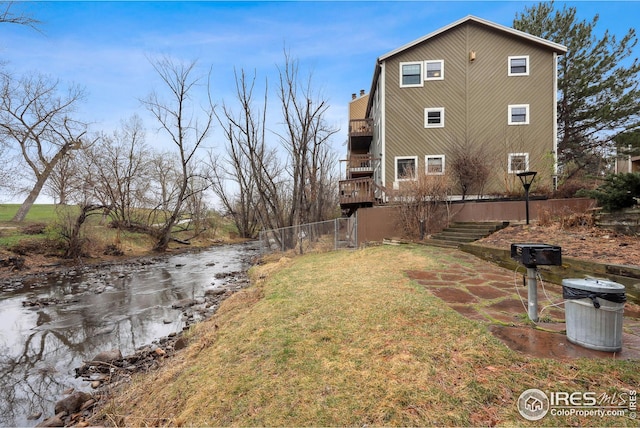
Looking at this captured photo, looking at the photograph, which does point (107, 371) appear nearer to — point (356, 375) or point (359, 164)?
point (356, 375)

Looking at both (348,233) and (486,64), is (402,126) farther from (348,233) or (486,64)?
(348,233)

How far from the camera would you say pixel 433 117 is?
16.3 meters

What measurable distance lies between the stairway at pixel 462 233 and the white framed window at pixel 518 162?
5517 mm

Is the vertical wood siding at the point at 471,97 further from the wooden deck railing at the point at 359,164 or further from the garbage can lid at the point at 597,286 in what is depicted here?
the garbage can lid at the point at 597,286

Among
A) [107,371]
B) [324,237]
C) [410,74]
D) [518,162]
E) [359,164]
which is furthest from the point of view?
[359,164]

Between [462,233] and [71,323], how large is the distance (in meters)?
11.9

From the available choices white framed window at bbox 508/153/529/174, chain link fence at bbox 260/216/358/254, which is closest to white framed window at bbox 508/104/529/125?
white framed window at bbox 508/153/529/174

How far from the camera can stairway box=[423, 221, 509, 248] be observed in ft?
33.1

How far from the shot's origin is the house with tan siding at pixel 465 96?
1578 centimetres

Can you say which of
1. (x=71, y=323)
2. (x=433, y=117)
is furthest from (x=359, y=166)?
(x=71, y=323)

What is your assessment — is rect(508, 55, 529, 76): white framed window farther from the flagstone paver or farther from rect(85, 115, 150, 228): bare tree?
rect(85, 115, 150, 228): bare tree

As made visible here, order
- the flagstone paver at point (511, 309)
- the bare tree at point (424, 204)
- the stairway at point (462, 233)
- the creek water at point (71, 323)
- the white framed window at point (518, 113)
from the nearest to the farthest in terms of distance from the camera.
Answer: the flagstone paver at point (511, 309)
the creek water at point (71, 323)
the stairway at point (462, 233)
the bare tree at point (424, 204)
the white framed window at point (518, 113)

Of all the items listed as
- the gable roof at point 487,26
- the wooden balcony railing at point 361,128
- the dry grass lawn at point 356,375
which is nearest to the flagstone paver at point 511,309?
the dry grass lawn at point 356,375

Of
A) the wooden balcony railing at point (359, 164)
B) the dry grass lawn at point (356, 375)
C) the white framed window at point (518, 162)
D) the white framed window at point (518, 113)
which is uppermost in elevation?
the white framed window at point (518, 113)
